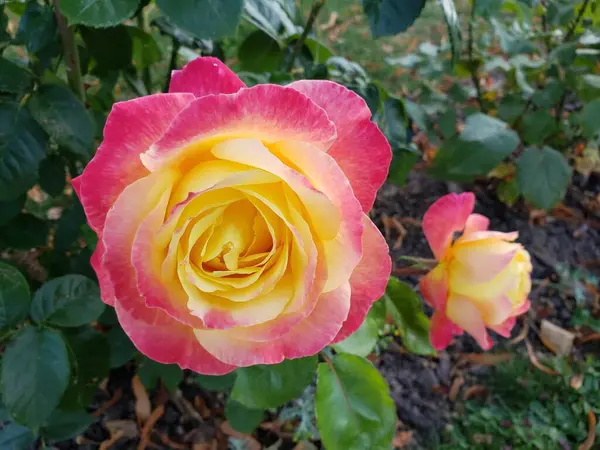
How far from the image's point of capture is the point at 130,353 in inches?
43.7

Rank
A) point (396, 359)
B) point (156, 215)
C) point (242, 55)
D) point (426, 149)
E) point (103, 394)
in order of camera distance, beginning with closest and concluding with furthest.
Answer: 1. point (156, 215)
2. point (242, 55)
3. point (103, 394)
4. point (396, 359)
5. point (426, 149)

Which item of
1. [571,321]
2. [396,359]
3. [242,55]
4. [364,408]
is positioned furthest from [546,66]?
[364,408]

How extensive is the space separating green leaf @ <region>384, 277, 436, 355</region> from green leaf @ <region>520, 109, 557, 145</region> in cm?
110

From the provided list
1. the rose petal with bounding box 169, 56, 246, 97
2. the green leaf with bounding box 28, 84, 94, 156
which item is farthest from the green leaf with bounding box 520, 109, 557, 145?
the rose petal with bounding box 169, 56, 246, 97

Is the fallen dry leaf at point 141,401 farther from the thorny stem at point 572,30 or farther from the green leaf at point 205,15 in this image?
the thorny stem at point 572,30

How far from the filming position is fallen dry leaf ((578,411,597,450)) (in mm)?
1475

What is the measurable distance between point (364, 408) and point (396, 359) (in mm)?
894

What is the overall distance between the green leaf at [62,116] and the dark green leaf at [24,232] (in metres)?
0.33

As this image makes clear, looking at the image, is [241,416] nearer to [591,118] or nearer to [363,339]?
[363,339]

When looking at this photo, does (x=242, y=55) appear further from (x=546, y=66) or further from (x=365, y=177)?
(x=546, y=66)

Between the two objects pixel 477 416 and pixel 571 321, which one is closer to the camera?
→ pixel 477 416

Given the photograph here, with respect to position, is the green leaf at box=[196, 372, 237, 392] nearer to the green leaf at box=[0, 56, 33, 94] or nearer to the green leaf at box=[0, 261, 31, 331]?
the green leaf at box=[0, 261, 31, 331]

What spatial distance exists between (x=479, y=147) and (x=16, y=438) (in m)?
Result: 1.32

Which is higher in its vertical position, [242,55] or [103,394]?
[242,55]
